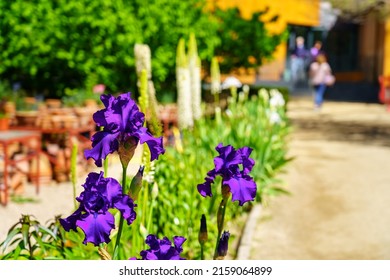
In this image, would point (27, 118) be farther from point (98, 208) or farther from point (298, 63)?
point (298, 63)

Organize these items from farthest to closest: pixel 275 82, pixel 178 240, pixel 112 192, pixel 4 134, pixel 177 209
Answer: pixel 275 82
pixel 4 134
pixel 177 209
pixel 178 240
pixel 112 192

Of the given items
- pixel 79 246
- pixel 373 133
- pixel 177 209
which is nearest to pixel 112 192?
pixel 79 246

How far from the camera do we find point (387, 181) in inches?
376

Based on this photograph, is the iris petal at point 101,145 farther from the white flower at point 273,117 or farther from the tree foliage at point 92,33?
the tree foliage at point 92,33

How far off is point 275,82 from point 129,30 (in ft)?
49.5

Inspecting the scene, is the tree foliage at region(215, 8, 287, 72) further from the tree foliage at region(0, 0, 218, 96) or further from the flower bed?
the flower bed

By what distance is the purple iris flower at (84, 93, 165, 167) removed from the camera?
98.7 inches

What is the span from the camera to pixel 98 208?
247 cm

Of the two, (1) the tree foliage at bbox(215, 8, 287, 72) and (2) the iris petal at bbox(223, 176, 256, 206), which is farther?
(1) the tree foliage at bbox(215, 8, 287, 72)

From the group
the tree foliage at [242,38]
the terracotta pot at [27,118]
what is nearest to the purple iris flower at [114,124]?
the terracotta pot at [27,118]

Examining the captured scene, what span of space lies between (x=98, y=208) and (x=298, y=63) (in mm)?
28835

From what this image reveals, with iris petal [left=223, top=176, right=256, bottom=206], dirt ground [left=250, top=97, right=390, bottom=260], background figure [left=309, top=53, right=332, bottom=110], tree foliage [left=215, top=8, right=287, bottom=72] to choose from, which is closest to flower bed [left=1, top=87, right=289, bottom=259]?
iris petal [left=223, top=176, right=256, bottom=206]

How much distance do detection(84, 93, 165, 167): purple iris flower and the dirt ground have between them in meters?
3.66
